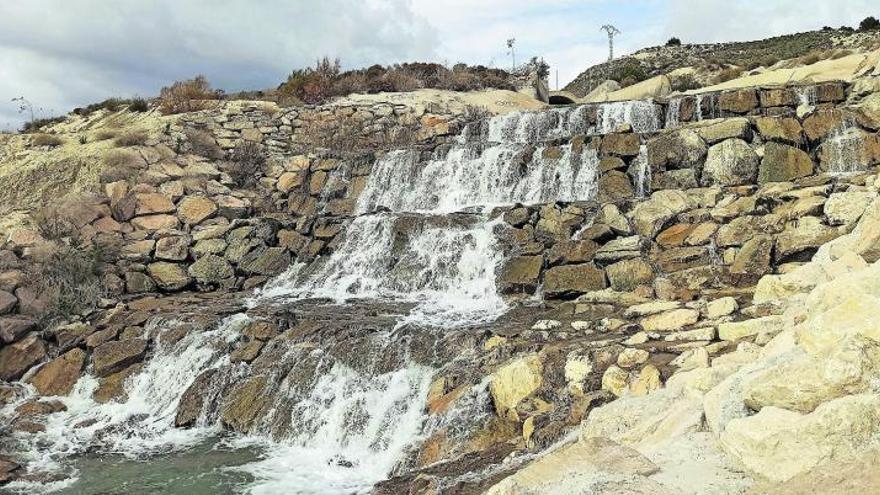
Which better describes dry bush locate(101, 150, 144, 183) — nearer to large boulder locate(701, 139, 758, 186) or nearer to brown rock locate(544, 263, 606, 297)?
brown rock locate(544, 263, 606, 297)

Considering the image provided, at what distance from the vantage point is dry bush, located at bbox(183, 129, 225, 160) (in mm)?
21312

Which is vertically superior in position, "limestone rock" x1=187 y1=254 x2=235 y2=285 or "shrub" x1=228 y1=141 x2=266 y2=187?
"shrub" x1=228 y1=141 x2=266 y2=187

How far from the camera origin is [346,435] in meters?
9.35

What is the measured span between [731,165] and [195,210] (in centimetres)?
1362

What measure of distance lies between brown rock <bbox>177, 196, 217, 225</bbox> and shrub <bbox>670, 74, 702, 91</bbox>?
21.0 metres

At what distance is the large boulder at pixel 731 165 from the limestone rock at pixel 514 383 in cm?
779

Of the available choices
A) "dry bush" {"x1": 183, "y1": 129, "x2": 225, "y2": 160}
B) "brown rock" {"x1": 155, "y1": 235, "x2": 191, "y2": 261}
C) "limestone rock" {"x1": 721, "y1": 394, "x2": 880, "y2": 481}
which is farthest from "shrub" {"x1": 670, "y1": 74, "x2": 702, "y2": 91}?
"limestone rock" {"x1": 721, "y1": 394, "x2": 880, "y2": 481}

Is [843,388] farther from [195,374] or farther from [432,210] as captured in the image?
[432,210]

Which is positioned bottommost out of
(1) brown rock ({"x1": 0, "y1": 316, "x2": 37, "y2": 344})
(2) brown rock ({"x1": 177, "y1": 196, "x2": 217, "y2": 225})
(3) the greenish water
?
(3) the greenish water

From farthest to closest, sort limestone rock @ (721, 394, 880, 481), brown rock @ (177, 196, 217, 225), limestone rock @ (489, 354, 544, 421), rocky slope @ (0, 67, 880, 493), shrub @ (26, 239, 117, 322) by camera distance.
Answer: brown rock @ (177, 196, 217, 225) < shrub @ (26, 239, 117, 322) < limestone rock @ (489, 354, 544, 421) < rocky slope @ (0, 67, 880, 493) < limestone rock @ (721, 394, 880, 481)

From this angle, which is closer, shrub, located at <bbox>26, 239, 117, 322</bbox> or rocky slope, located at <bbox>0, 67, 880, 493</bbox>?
rocky slope, located at <bbox>0, 67, 880, 493</bbox>

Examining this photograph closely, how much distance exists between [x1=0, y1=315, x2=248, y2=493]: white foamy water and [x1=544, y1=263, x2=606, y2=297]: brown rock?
19.0 feet

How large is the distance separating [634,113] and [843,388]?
15.6 meters

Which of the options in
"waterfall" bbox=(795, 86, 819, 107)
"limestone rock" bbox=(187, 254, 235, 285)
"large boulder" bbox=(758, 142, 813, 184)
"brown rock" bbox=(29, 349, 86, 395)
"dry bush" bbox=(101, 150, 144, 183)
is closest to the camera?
"brown rock" bbox=(29, 349, 86, 395)
